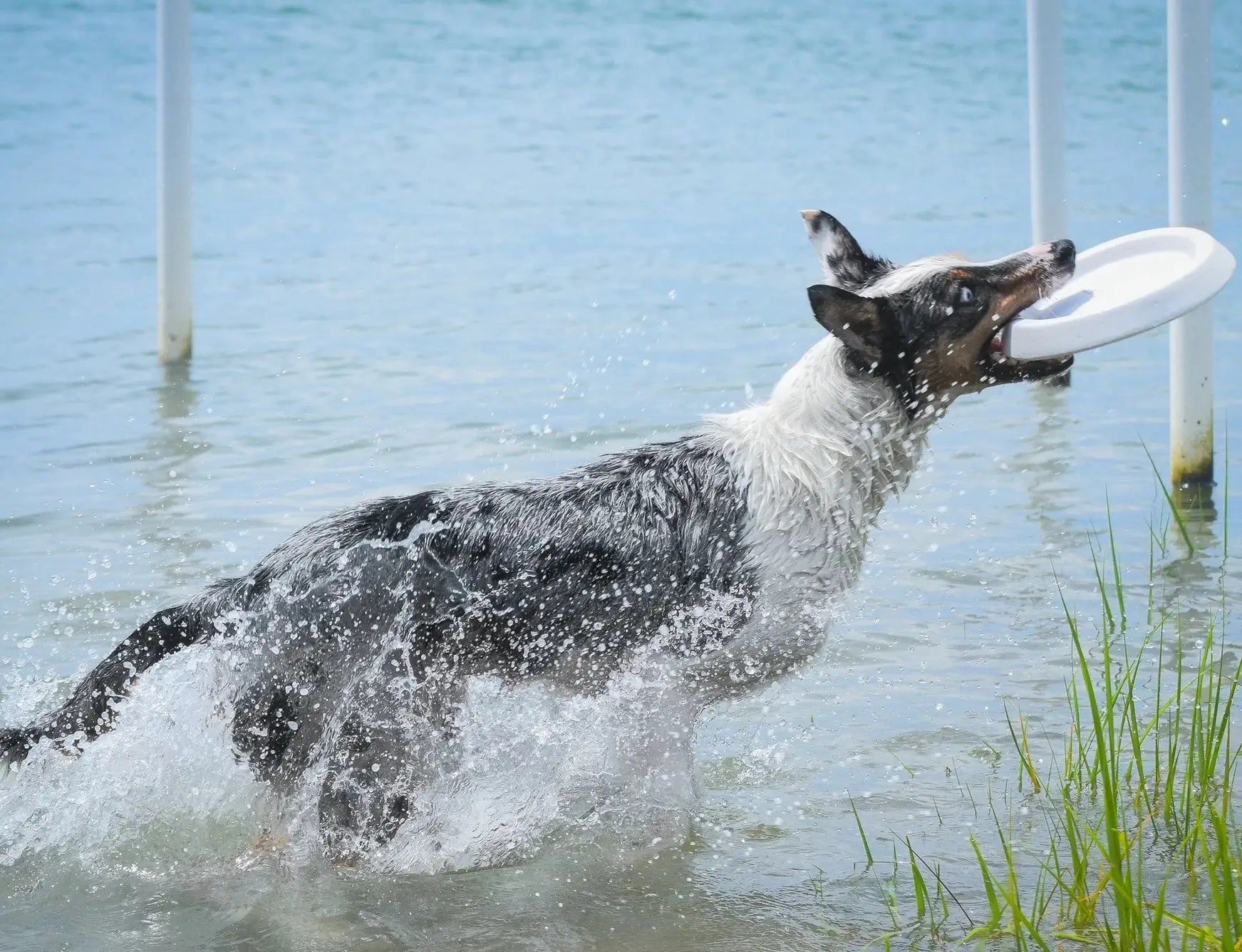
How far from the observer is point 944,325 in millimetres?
4410

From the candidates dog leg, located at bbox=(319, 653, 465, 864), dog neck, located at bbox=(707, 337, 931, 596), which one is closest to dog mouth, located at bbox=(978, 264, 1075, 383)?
dog neck, located at bbox=(707, 337, 931, 596)

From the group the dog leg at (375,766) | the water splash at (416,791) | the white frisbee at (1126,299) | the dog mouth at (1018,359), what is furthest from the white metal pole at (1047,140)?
the dog leg at (375,766)

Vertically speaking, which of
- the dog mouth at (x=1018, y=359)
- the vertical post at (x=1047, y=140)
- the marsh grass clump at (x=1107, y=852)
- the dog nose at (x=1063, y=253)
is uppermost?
the vertical post at (x=1047, y=140)

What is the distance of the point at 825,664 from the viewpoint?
18.7 feet

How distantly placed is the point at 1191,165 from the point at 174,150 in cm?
624

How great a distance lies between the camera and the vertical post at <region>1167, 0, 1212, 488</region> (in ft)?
22.8

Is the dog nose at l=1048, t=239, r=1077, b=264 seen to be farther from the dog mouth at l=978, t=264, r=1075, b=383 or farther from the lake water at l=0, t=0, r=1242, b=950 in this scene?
the lake water at l=0, t=0, r=1242, b=950

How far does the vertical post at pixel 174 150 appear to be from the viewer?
9.81 m

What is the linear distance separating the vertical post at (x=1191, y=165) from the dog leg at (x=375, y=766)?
4246 millimetres

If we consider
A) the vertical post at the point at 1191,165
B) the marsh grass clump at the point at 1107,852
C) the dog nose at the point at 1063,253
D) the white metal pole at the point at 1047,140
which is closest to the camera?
the marsh grass clump at the point at 1107,852

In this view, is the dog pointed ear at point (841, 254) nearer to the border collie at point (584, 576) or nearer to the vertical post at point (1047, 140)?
the border collie at point (584, 576)

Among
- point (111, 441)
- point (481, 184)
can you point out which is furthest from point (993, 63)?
point (111, 441)

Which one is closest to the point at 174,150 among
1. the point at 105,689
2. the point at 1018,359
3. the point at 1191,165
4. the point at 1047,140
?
the point at 1047,140

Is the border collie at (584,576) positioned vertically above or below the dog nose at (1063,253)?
below
